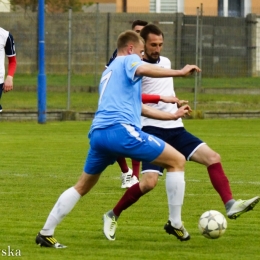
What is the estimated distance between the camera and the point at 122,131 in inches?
285

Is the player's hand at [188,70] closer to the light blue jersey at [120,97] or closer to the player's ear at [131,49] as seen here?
the light blue jersey at [120,97]

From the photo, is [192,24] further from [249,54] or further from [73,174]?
[73,174]

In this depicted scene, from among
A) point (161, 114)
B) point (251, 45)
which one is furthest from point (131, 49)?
point (251, 45)

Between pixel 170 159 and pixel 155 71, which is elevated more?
pixel 155 71

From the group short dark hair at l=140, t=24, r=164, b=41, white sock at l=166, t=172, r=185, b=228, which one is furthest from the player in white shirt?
white sock at l=166, t=172, r=185, b=228

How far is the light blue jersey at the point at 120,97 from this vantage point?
23.8 ft

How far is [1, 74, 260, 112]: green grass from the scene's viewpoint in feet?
76.5

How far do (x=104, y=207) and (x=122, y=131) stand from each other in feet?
8.54

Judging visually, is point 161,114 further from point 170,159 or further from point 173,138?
point 173,138

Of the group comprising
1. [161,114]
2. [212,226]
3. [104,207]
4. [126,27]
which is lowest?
[104,207]

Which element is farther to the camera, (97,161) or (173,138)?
(173,138)

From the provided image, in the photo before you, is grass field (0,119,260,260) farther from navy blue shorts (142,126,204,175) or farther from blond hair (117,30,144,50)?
blond hair (117,30,144,50)

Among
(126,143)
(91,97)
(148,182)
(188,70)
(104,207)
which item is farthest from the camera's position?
(91,97)

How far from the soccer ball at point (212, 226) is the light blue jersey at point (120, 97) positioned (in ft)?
3.40
